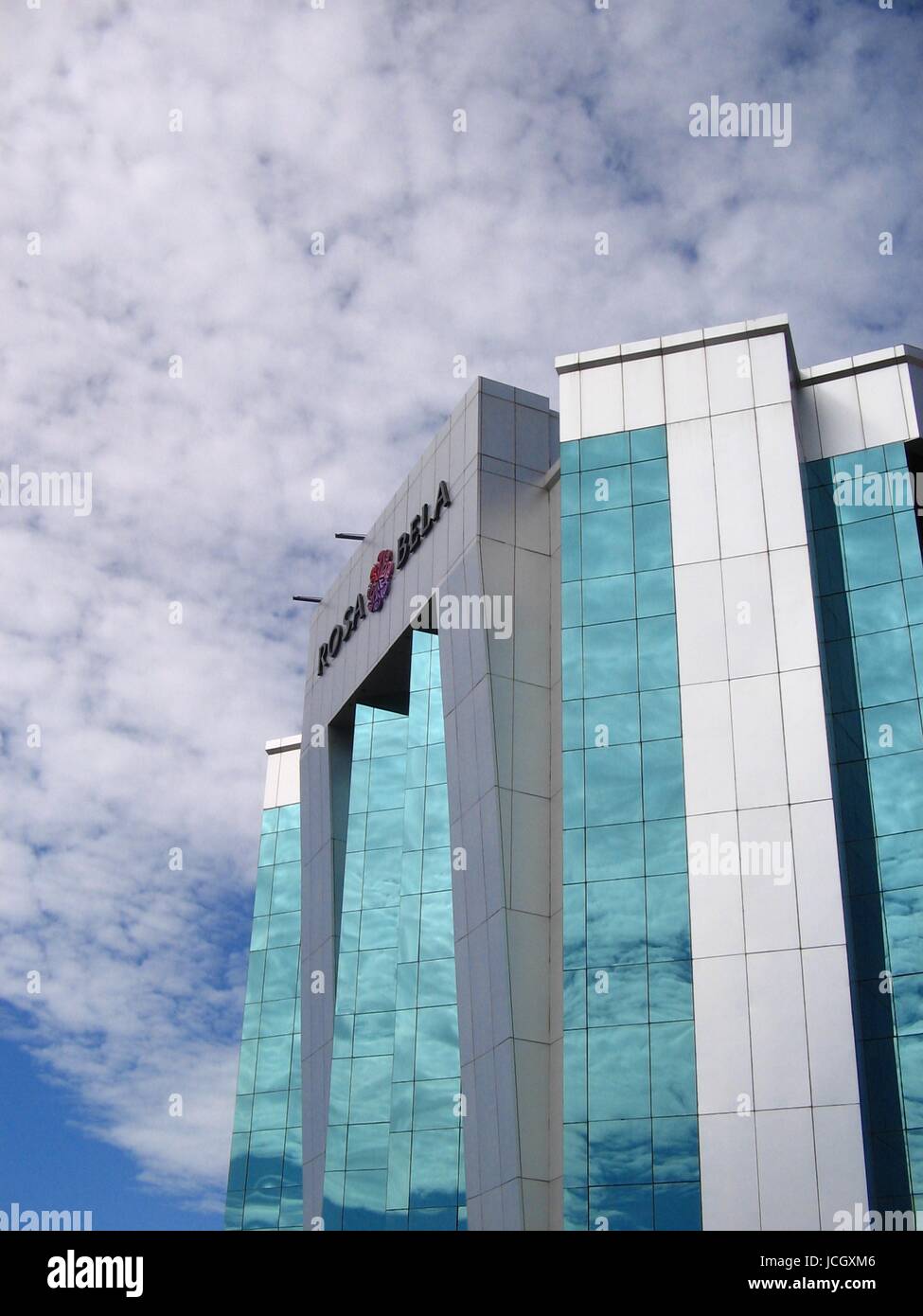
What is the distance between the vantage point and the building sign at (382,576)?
3541 cm

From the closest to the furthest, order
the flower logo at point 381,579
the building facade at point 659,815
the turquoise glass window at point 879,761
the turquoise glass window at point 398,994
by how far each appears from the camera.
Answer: the turquoise glass window at point 879,761
the building facade at point 659,815
the turquoise glass window at point 398,994
the flower logo at point 381,579

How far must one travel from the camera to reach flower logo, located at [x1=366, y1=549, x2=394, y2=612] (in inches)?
1500

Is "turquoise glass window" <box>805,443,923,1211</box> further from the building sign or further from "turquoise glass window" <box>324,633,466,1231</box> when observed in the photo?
the building sign

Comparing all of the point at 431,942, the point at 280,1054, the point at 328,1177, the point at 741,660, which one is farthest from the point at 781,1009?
the point at 280,1054

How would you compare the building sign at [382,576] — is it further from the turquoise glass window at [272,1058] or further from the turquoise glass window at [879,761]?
the turquoise glass window at [879,761]

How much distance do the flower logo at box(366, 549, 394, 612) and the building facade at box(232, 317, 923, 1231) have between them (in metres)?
1.95

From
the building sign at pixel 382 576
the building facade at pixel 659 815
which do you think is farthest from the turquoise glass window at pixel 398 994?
the building sign at pixel 382 576

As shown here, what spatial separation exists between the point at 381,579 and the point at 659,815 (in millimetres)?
13290

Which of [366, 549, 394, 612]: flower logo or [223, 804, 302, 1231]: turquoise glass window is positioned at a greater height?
[366, 549, 394, 612]: flower logo

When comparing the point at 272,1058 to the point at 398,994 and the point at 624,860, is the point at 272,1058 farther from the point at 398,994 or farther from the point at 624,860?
the point at 624,860

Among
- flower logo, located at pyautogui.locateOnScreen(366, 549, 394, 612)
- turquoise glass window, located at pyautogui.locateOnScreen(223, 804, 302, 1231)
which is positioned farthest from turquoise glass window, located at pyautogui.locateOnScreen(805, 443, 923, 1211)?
turquoise glass window, located at pyautogui.locateOnScreen(223, 804, 302, 1231)

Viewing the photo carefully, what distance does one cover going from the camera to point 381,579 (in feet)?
126

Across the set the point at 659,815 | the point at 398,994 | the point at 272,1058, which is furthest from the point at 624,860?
the point at 272,1058
